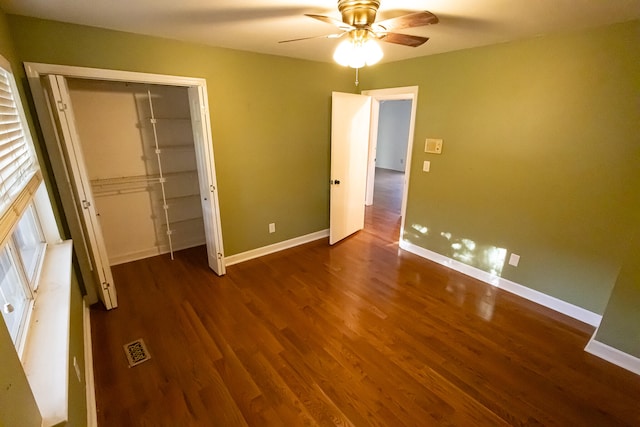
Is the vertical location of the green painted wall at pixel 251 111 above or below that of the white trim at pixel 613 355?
above

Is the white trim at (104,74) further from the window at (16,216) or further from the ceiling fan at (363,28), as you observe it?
the ceiling fan at (363,28)

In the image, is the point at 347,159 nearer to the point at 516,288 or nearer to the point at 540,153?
the point at 540,153

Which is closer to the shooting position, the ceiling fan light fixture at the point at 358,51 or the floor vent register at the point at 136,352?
the ceiling fan light fixture at the point at 358,51

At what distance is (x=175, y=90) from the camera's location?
3.32 meters

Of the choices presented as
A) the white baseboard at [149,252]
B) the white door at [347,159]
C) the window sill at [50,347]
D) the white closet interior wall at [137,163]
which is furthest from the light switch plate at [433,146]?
the window sill at [50,347]

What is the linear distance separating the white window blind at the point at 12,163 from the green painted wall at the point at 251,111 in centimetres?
51

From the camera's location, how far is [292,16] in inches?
76.9

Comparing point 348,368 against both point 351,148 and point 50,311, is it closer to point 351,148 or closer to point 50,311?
point 50,311

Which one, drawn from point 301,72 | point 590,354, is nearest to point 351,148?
point 301,72

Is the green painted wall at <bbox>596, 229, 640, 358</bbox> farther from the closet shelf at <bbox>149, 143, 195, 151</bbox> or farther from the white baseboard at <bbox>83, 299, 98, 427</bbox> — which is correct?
the closet shelf at <bbox>149, 143, 195, 151</bbox>

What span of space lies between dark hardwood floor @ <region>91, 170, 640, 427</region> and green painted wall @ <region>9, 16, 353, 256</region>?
841 mm

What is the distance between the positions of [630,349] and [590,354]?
0.23 metres

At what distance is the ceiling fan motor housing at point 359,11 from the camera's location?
1557 mm

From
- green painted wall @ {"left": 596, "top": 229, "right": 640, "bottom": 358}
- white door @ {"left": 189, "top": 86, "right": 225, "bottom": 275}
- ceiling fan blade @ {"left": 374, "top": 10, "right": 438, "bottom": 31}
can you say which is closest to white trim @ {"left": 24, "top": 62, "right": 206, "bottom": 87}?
white door @ {"left": 189, "top": 86, "right": 225, "bottom": 275}
